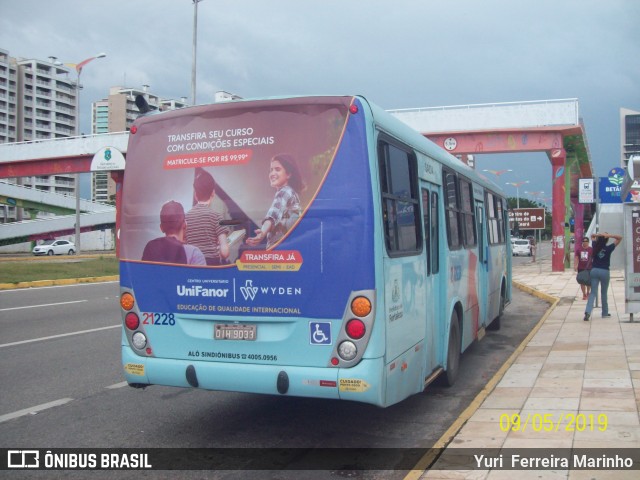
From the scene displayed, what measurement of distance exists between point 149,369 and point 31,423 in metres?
1.61

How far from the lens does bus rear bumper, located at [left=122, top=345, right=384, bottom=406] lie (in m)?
5.21

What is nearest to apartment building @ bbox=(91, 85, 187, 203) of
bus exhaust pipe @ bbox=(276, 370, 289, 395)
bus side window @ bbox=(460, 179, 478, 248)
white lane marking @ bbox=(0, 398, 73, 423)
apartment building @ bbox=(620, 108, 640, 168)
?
apartment building @ bbox=(620, 108, 640, 168)

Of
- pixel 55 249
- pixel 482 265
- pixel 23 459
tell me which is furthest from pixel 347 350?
pixel 55 249

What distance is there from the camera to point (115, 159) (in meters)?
33.8

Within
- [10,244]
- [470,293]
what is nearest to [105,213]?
[10,244]

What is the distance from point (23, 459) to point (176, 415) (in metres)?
1.69

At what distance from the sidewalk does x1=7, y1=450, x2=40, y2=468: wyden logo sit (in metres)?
3.20

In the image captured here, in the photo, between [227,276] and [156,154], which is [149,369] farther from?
[156,154]

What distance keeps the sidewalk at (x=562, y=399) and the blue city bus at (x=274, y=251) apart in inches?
32.4

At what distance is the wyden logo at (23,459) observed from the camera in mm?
5416

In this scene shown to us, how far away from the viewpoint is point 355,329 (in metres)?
5.24

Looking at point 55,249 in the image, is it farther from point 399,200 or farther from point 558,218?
point 399,200

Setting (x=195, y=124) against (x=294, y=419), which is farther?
(x=294, y=419)

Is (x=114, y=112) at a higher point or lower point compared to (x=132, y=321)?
higher
